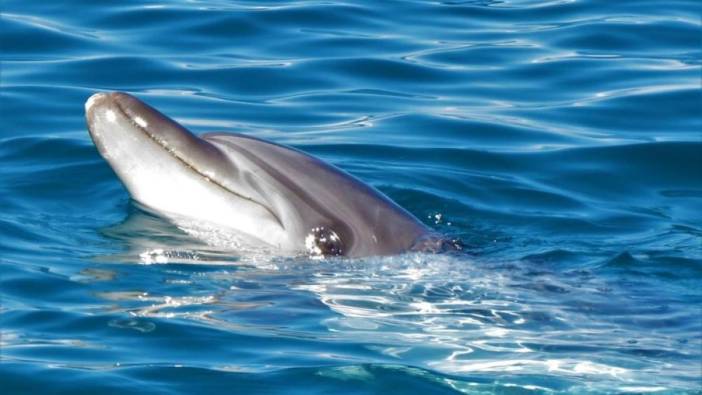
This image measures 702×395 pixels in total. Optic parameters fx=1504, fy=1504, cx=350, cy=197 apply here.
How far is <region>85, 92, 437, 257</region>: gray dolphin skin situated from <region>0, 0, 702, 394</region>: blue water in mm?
211

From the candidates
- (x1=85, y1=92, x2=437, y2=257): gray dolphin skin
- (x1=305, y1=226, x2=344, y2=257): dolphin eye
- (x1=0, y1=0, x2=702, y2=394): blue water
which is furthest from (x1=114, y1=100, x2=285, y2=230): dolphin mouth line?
(x1=0, y1=0, x2=702, y2=394): blue water

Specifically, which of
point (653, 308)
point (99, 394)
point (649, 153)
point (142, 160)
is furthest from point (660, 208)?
point (99, 394)

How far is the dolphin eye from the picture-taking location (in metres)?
9.68

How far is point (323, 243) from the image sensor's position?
9688 mm

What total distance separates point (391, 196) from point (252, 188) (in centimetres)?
315

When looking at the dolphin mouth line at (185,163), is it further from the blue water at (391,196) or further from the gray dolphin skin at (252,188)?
the blue water at (391,196)

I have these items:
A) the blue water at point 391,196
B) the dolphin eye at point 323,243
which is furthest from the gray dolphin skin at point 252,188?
the blue water at point 391,196

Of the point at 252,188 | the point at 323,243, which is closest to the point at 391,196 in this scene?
the point at 323,243

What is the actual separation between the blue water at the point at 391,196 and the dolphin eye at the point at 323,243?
0.15 metres

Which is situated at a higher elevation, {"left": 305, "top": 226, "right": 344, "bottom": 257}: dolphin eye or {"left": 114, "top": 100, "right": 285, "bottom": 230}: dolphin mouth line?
{"left": 114, "top": 100, "right": 285, "bottom": 230}: dolphin mouth line

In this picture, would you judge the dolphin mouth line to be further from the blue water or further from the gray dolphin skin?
the blue water

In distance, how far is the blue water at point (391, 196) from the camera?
8.26 metres

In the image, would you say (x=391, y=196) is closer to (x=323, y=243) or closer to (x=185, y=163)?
(x=323, y=243)

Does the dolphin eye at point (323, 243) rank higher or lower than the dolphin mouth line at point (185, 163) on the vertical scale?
lower
